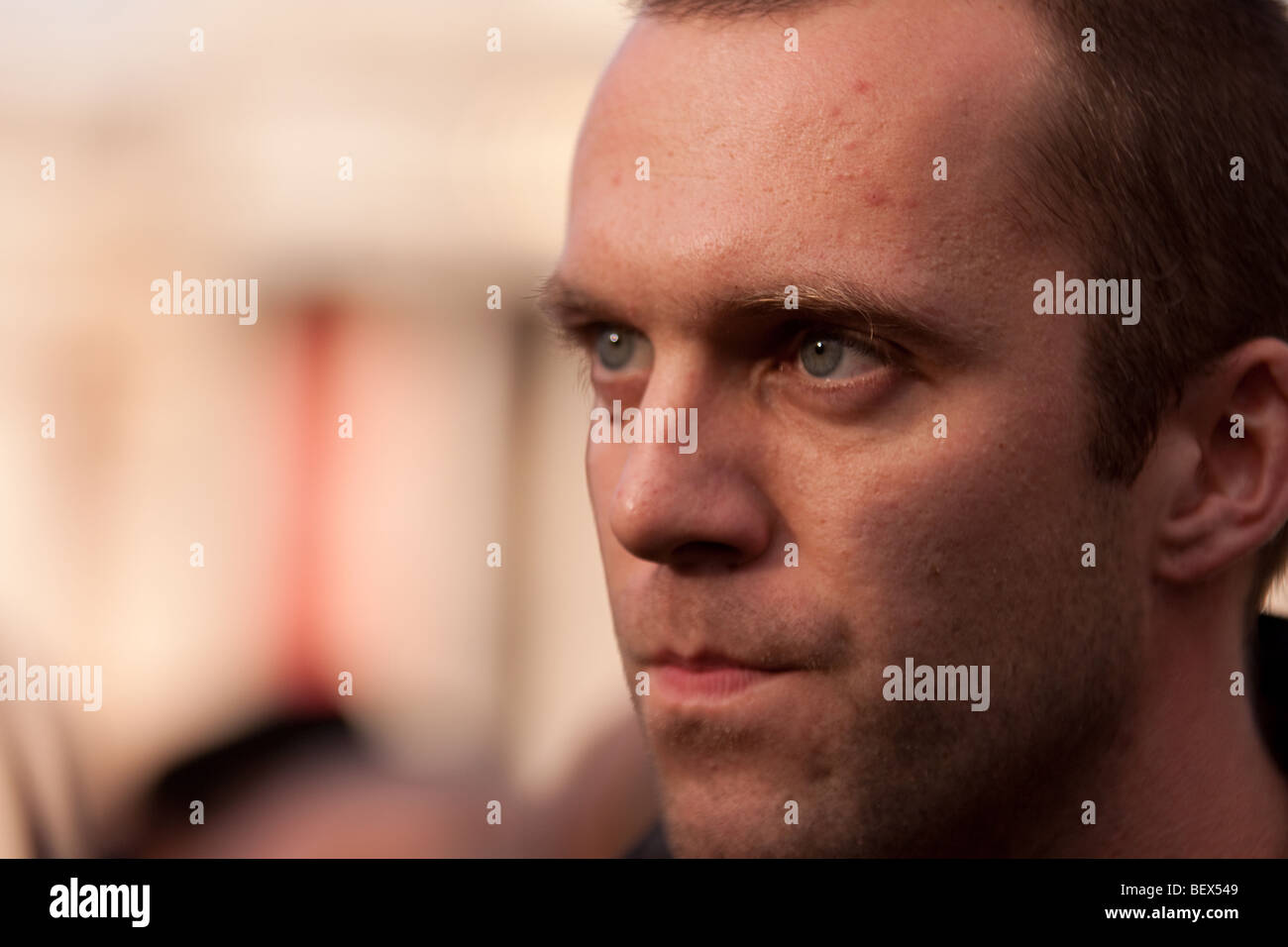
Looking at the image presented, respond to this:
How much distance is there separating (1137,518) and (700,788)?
102 cm

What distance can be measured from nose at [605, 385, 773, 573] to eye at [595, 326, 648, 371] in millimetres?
324

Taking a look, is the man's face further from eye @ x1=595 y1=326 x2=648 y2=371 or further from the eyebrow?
eye @ x1=595 y1=326 x2=648 y2=371

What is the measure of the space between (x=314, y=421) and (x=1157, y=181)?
6619mm

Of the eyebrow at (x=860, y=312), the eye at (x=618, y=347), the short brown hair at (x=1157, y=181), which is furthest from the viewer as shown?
the eye at (x=618, y=347)

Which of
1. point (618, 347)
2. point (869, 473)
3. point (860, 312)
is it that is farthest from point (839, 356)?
point (618, 347)

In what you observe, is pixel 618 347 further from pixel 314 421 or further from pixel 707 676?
pixel 314 421

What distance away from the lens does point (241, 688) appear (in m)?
7.57

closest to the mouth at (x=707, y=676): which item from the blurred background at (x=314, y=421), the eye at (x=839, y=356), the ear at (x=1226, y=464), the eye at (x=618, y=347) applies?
the eye at (x=839, y=356)

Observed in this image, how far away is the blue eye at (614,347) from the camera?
2734mm

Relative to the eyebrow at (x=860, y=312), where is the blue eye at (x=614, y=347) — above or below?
above

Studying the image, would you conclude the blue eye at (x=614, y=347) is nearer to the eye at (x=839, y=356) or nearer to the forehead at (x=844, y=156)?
the forehead at (x=844, y=156)
